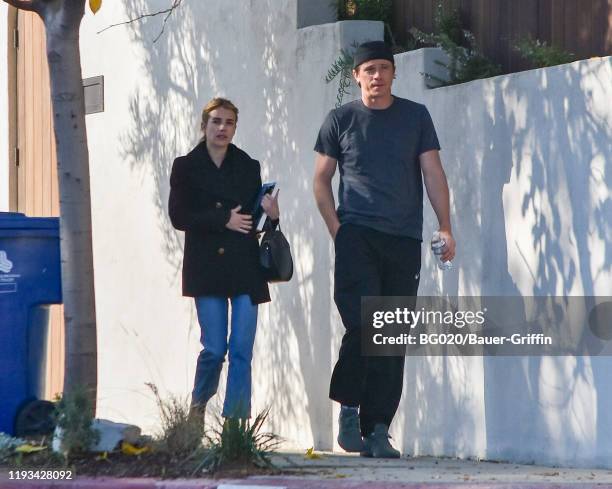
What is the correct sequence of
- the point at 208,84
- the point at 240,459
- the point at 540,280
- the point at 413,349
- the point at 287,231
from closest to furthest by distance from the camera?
the point at 240,459
the point at 540,280
the point at 413,349
the point at 287,231
the point at 208,84

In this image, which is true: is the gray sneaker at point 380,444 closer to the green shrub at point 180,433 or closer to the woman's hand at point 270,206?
the green shrub at point 180,433

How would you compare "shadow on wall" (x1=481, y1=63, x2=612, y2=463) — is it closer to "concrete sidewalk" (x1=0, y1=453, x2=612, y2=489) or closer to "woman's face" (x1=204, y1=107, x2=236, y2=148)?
"concrete sidewalk" (x1=0, y1=453, x2=612, y2=489)

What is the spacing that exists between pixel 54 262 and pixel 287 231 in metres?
1.44

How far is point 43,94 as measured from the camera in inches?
399

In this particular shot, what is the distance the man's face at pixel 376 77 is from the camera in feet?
20.8

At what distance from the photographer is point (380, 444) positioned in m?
6.29

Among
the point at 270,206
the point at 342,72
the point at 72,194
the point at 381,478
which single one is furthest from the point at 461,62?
the point at 381,478

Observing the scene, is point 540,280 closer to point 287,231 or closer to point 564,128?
point 564,128

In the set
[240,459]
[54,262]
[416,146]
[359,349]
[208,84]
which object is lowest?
[240,459]

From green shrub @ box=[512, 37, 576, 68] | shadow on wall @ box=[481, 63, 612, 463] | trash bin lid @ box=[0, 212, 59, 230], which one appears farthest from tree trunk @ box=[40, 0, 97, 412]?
green shrub @ box=[512, 37, 576, 68]

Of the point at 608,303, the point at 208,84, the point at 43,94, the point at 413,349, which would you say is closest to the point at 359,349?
the point at 413,349

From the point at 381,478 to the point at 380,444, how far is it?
0.85 m

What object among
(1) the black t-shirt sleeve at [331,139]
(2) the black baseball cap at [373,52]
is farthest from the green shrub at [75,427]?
(2) the black baseball cap at [373,52]

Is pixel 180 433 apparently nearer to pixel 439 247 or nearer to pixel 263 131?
pixel 439 247
